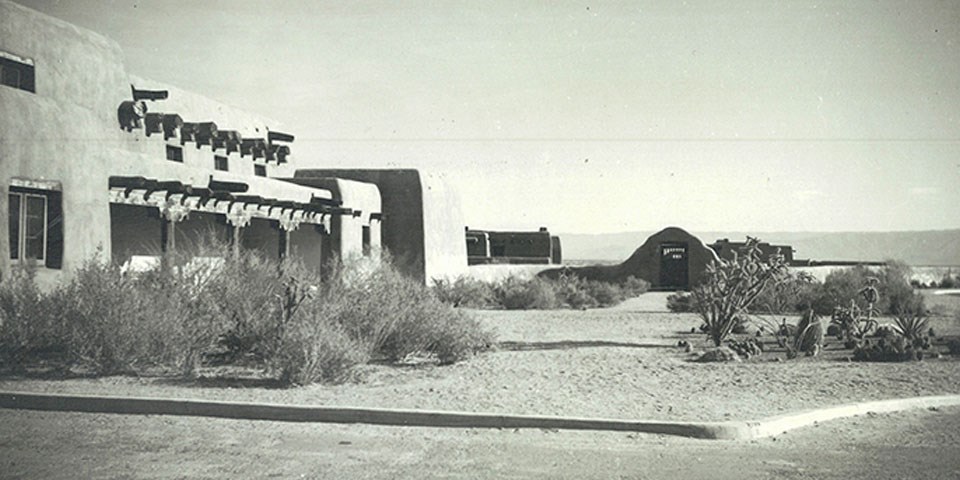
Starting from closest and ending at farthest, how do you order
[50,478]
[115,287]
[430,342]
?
[50,478] → [115,287] → [430,342]

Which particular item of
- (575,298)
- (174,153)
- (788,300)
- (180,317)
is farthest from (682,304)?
(180,317)

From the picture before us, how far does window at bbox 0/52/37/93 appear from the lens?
18219mm

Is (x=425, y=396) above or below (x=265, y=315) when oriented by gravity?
below

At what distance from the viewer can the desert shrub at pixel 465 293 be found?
30778 millimetres

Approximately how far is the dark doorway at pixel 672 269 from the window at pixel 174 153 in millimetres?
22732

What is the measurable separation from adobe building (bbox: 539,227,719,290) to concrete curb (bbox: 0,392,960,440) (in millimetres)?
29466

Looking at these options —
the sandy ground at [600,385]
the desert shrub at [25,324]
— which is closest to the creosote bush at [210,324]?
the desert shrub at [25,324]

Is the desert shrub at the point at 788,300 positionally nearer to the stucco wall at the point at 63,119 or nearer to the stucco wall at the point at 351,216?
the stucco wall at the point at 351,216

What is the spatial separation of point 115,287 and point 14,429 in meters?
4.40

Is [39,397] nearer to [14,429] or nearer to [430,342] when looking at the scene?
[14,429]

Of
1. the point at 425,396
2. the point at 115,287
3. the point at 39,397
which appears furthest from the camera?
the point at 115,287

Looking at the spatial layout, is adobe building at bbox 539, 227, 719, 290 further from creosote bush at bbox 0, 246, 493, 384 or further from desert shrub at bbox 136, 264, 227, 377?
desert shrub at bbox 136, 264, 227, 377

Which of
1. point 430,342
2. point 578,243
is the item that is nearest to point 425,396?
point 430,342

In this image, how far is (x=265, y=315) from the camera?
14.7 m
